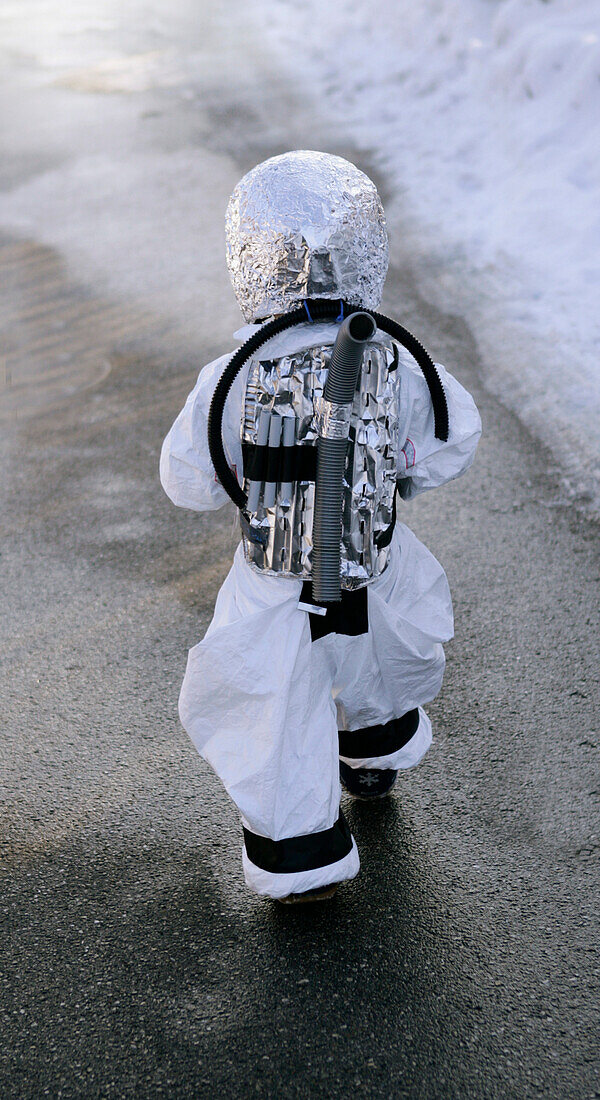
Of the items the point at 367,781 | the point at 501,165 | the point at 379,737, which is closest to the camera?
the point at 379,737

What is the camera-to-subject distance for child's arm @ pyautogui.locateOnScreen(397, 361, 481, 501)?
8.25 feet

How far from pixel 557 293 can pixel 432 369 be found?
381 cm

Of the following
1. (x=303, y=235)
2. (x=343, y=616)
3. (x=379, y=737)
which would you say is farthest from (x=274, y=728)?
(x=303, y=235)

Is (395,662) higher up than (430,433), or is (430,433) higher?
(430,433)

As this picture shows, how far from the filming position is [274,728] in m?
2.46

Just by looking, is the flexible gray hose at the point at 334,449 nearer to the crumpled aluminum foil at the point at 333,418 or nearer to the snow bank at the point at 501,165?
the crumpled aluminum foil at the point at 333,418

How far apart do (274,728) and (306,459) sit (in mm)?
619

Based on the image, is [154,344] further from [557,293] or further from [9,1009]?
[9,1009]

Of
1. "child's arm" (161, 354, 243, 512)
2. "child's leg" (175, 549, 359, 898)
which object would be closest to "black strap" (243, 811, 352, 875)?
"child's leg" (175, 549, 359, 898)

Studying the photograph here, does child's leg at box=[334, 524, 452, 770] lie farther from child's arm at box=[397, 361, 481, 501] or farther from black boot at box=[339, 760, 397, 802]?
child's arm at box=[397, 361, 481, 501]

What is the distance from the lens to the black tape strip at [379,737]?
2.82m

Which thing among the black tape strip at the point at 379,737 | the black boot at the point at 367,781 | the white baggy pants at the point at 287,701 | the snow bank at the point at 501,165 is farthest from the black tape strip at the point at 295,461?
the snow bank at the point at 501,165

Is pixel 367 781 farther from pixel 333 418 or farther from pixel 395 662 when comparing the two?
pixel 333 418

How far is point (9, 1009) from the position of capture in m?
2.51
